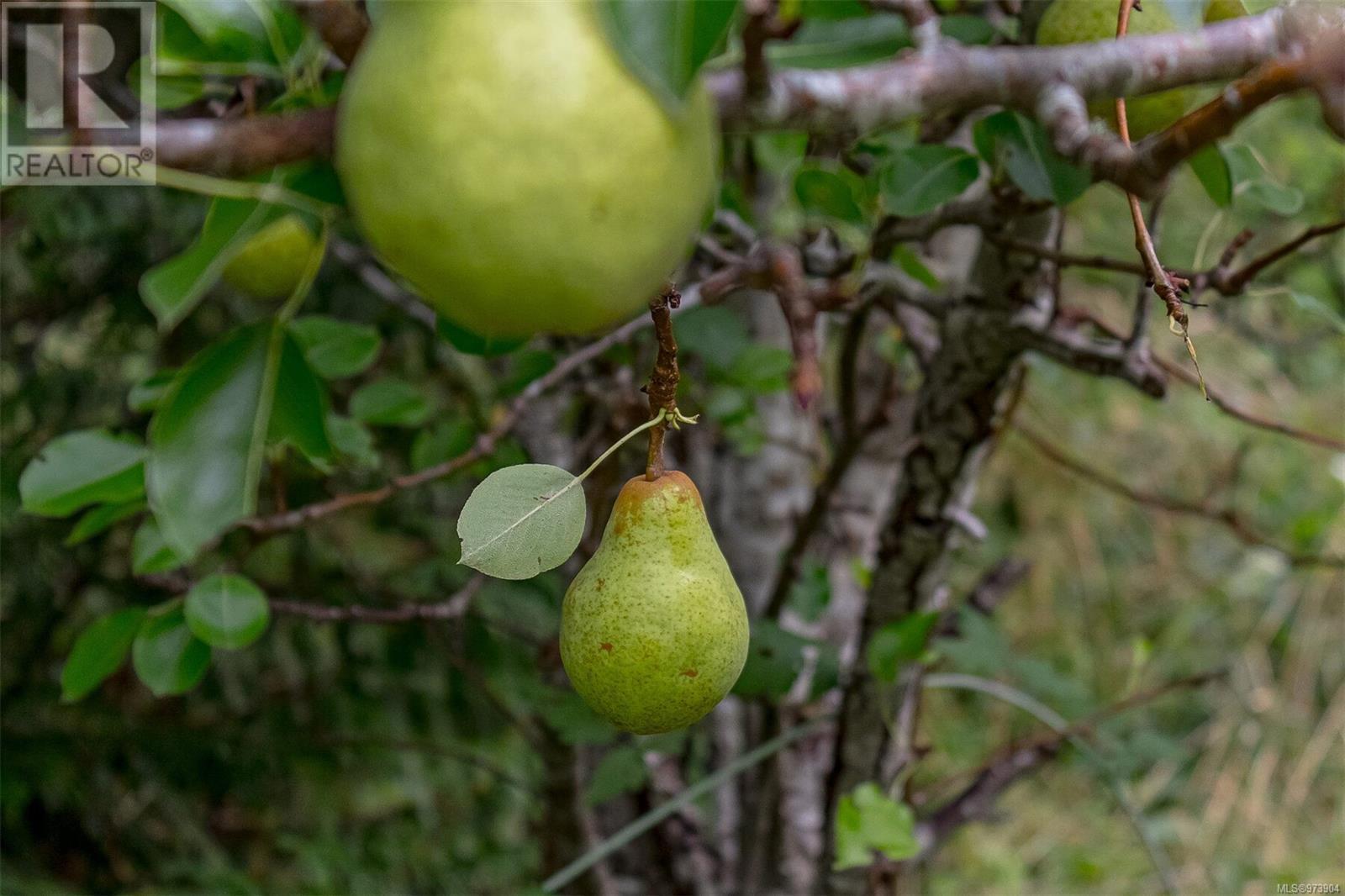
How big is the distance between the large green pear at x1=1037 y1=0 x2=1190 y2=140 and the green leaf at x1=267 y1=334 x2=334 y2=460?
413mm

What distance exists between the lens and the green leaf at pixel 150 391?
741mm

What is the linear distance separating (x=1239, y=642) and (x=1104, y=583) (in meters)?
0.40

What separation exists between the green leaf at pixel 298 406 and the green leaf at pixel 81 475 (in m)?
0.26

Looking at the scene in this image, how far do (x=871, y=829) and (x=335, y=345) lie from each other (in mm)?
578

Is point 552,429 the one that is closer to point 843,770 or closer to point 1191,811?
point 843,770

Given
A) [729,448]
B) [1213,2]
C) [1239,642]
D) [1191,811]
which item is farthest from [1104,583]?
[1213,2]

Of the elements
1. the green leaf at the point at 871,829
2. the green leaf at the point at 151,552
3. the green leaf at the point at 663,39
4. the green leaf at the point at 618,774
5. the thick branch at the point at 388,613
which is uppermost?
the green leaf at the point at 663,39

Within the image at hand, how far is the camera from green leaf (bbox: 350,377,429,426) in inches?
35.1

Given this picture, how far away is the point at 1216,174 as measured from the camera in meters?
0.64

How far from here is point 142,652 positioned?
2.36 ft

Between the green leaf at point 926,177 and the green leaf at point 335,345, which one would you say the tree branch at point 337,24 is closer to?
the green leaf at point 926,177

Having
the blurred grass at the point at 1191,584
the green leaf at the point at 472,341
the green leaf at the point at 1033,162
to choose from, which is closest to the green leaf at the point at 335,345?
the green leaf at the point at 472,341

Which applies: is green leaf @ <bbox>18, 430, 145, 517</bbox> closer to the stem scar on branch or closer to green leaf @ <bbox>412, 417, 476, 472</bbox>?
green leaf @ <bbox>412, 417, 476, 472</bbox>

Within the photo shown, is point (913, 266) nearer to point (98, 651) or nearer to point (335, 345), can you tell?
point (335, 345)
